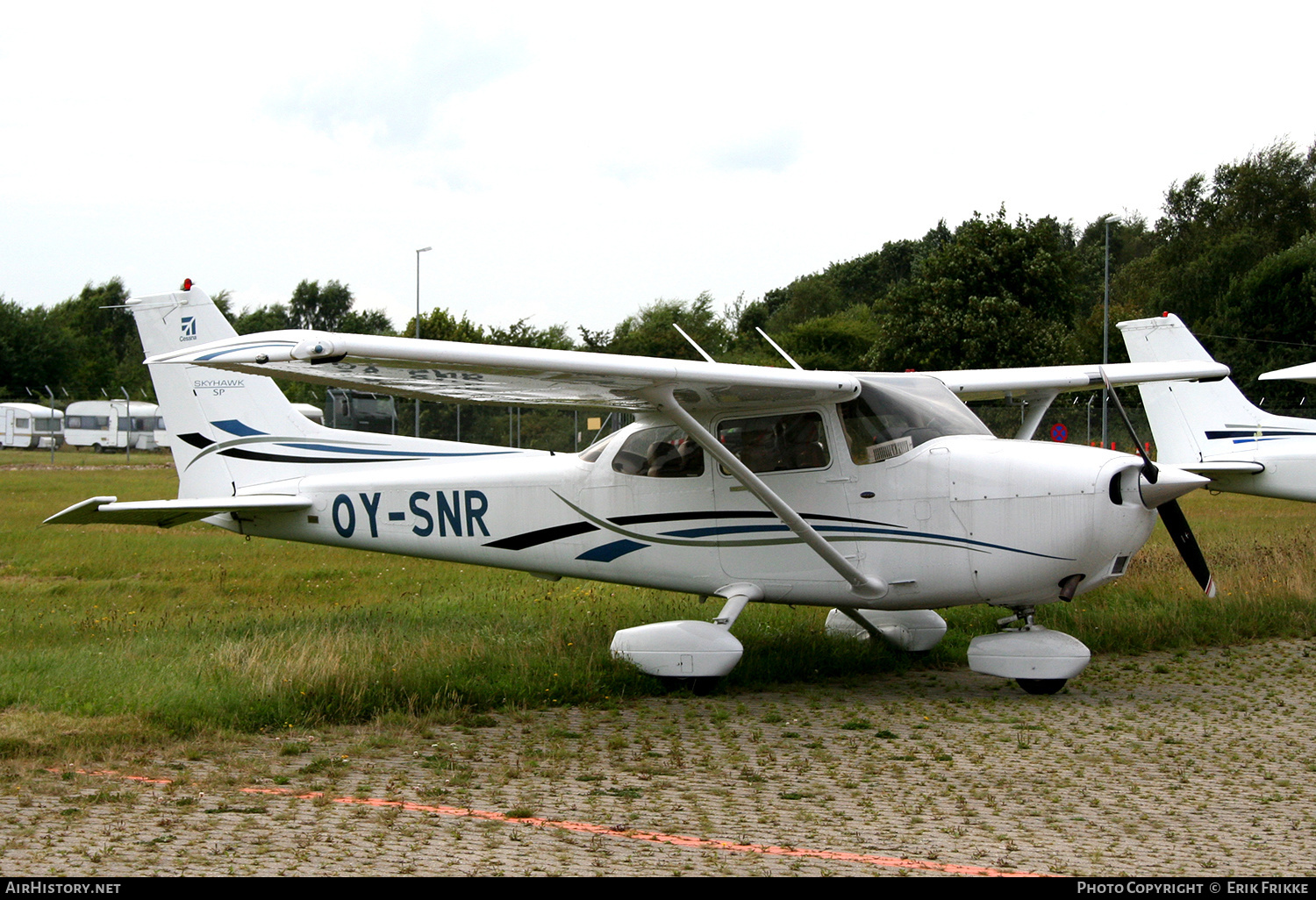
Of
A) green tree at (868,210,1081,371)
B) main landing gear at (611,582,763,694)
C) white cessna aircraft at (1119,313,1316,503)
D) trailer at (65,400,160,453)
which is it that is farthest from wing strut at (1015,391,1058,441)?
trailer at (65,400,160,453)

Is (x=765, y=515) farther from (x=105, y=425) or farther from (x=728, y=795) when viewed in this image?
(x=105, y=425)

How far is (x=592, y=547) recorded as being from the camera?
8.86 m

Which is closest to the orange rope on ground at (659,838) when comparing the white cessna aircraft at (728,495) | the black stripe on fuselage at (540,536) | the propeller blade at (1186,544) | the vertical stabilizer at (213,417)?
the white cessna aircraft at (728,495)

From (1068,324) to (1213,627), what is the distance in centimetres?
3304

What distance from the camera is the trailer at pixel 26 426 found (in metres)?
54.4

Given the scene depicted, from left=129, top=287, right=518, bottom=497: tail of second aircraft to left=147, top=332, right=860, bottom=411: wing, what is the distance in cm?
183

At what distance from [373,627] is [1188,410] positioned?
1208cm

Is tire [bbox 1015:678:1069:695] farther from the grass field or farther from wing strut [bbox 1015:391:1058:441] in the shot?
wing strut [bbox 1015:391:1058:441]

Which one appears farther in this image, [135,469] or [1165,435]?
[135,469]

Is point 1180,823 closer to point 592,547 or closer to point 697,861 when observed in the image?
point 697,861

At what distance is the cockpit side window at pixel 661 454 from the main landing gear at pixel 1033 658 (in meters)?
2.37

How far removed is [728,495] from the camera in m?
8.27

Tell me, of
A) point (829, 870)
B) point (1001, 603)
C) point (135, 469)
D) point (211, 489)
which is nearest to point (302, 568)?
point (211, 489)

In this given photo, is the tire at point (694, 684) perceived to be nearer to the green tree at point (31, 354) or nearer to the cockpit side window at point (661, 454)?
the cockpit side window at point (661, 454)
